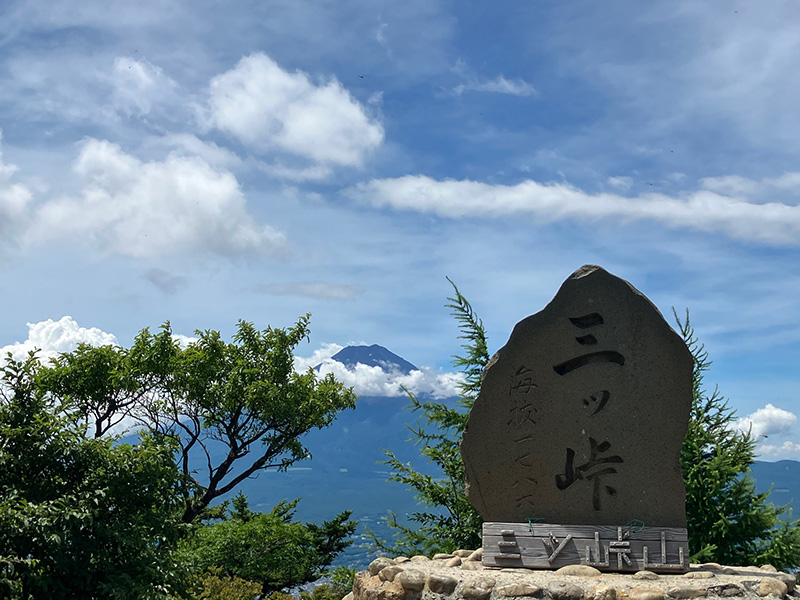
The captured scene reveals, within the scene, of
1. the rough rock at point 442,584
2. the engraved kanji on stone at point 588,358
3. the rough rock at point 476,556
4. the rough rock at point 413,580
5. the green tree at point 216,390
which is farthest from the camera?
the green tree at point 216,390

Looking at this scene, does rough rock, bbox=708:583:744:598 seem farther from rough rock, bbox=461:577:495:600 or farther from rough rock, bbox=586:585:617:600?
rough rock, bbox=461:577:495:600

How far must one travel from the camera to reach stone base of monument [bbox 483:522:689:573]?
6.77 m

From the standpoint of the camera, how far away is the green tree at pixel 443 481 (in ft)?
34.7

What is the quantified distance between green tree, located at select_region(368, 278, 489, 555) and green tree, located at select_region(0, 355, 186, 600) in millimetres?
3607

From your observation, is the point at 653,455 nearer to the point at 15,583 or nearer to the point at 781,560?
the point at 781,560

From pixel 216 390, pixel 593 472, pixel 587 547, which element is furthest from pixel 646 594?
pixel 216 390

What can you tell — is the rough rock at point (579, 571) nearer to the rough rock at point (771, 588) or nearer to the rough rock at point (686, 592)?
the rough rock at point (686, 592)

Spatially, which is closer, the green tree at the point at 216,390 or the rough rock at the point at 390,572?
the rough rock at the point at 390,572

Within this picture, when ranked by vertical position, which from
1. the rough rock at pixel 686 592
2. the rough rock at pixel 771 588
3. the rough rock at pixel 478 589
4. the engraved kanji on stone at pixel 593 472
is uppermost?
the engraved kanji on stone at pixel 593 472

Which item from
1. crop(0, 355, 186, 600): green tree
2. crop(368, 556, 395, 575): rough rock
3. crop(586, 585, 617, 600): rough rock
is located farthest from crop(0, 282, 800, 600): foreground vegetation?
crop(586, 585, 617, 600): rough rock

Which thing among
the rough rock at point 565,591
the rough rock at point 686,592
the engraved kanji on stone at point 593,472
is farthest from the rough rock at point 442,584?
the rough rock at point 686,592

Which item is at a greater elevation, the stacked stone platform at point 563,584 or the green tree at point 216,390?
the green tree at point 216,390

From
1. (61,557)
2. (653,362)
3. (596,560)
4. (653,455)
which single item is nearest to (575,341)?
(653,362)

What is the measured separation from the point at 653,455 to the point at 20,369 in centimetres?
693
